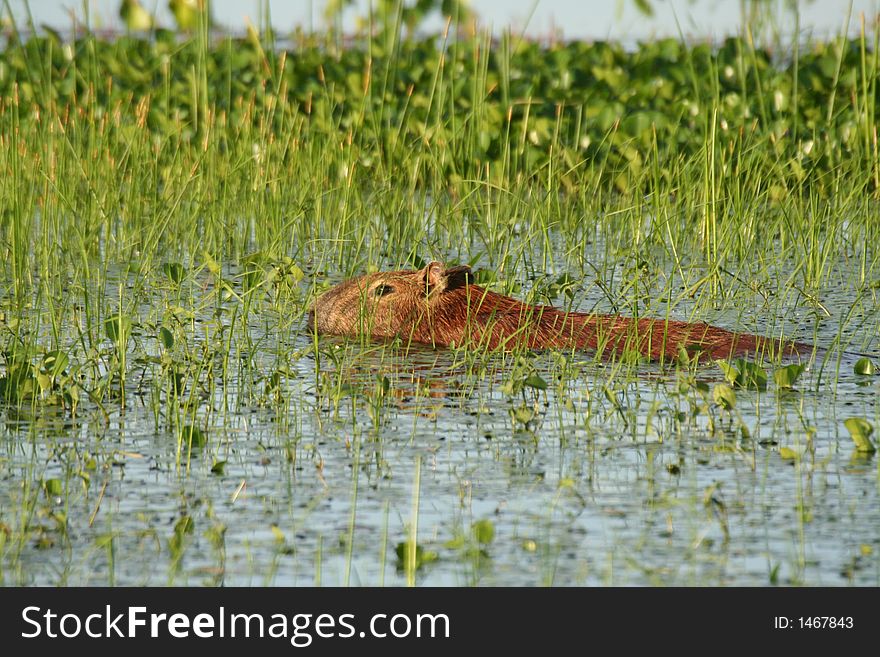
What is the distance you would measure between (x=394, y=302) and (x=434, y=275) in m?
0.25

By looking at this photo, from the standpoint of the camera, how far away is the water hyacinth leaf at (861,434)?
15.0ft

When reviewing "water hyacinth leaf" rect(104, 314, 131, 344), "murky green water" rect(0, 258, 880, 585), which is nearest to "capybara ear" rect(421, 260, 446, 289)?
"murky green water" rect(0, 258, 880, 585)

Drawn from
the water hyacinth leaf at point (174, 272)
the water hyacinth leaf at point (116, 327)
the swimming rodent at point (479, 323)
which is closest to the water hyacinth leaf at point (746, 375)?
the swimming rodent at point (479, 323)

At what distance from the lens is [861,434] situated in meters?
4.59

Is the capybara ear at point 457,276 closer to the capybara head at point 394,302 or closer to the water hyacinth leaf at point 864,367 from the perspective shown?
the capybara head at point 394,302

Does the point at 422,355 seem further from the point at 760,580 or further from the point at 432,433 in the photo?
the point at 760,580

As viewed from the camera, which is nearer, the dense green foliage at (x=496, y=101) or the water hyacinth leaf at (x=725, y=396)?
the water hyacinth leaf at (x=725, y=396)

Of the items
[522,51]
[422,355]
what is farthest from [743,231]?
[522,51]

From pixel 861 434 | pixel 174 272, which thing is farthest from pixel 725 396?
pixel 174 272

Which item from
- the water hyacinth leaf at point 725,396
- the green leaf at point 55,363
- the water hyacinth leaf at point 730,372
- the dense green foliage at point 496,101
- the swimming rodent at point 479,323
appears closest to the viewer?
the water hyacinth leaf at point 725,396

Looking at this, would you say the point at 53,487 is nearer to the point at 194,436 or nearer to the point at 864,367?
the point at 194,436

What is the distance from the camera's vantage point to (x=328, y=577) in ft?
11.6

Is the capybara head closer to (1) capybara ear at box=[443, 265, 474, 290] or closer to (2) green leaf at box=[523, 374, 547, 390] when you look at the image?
(1) capybara ear at box=[443, 265, 474, 290]

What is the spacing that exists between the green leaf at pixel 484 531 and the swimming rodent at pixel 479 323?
2310 millimetres
